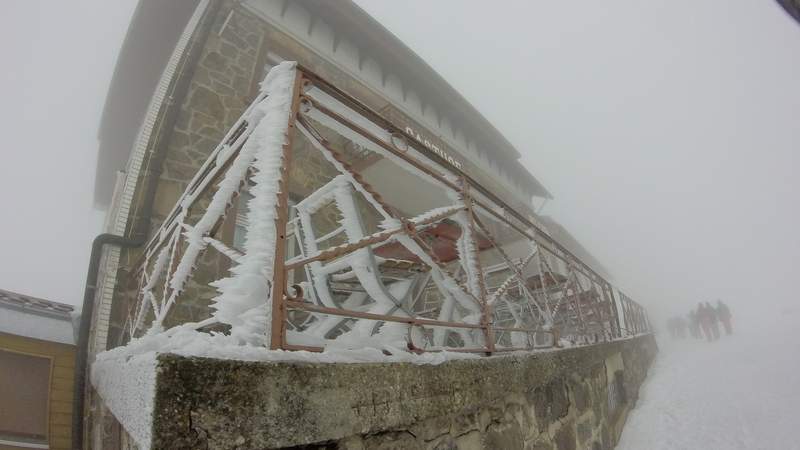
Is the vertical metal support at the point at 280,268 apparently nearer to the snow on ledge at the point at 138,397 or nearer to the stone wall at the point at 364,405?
the stone wall at the point at 364,405

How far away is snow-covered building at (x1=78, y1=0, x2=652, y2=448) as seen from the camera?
127 centimetres

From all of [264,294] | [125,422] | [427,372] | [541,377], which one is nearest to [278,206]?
[264,294]

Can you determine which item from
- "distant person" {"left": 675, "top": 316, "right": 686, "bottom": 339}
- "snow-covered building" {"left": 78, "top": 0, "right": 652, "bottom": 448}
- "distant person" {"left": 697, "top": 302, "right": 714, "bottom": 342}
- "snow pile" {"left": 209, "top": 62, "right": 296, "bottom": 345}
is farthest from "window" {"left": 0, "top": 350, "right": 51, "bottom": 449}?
"distant person" {"left": 675, "top": 316, "right": 686, "bottom": 339}

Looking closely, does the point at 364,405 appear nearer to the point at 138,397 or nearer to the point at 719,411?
the point at 138,397

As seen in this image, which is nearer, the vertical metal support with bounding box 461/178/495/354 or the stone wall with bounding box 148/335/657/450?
the stone wall with bounding box 148/335/657/450

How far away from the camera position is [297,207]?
2.53 m

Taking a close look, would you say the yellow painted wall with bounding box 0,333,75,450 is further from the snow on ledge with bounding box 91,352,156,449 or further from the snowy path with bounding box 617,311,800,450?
the snowy path with bounding box 617,311,800,450

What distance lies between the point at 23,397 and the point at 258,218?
5251mm

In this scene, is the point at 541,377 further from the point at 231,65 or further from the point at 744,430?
the point at 231,65

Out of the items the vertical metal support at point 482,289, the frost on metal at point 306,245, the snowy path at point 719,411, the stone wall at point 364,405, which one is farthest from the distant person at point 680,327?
the vertical metal support at point 482,289

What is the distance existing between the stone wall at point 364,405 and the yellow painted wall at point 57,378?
16.2ft

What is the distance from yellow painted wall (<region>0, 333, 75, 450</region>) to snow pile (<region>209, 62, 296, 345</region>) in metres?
4.41

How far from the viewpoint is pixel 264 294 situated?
109cm

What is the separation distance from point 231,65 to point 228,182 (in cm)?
537
